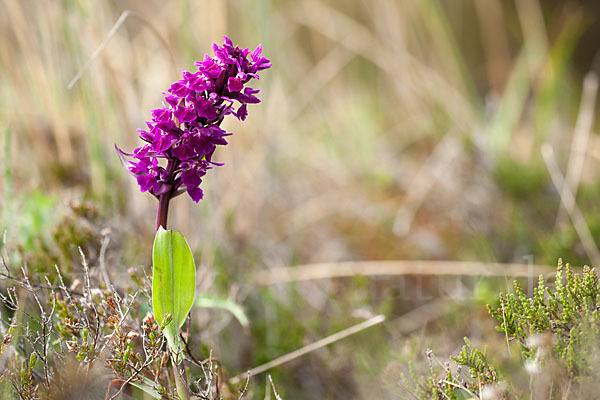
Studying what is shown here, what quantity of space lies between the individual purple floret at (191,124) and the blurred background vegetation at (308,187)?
62 centimetres

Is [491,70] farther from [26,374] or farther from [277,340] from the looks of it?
[26,374]

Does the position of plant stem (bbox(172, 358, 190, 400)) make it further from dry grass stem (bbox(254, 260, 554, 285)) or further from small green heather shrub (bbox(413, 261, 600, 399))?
dry grass stem (bbox(254, 260, 554, 285))

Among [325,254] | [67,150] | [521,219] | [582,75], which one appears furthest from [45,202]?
[582,75]

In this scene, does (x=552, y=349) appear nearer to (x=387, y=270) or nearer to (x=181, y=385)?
(x=181, y=385)

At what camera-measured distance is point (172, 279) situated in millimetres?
867

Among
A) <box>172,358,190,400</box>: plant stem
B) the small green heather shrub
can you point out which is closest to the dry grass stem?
the small green heather shrub

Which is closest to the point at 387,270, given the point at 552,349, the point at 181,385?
the point at 552,349

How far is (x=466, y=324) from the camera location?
1610 millimetres

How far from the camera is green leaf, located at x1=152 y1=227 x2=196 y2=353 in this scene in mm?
844

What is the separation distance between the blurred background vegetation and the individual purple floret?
0.62m

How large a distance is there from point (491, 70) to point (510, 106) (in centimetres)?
126

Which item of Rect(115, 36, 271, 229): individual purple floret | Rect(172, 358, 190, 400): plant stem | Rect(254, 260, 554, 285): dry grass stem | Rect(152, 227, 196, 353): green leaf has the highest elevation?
Rect(115, 36, 271, 229): individual purple floret

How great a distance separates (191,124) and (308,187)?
201 centimetres

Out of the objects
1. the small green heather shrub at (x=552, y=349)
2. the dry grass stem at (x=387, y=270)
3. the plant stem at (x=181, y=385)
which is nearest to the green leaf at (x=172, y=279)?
the plant stem at (x=181, y=385)
